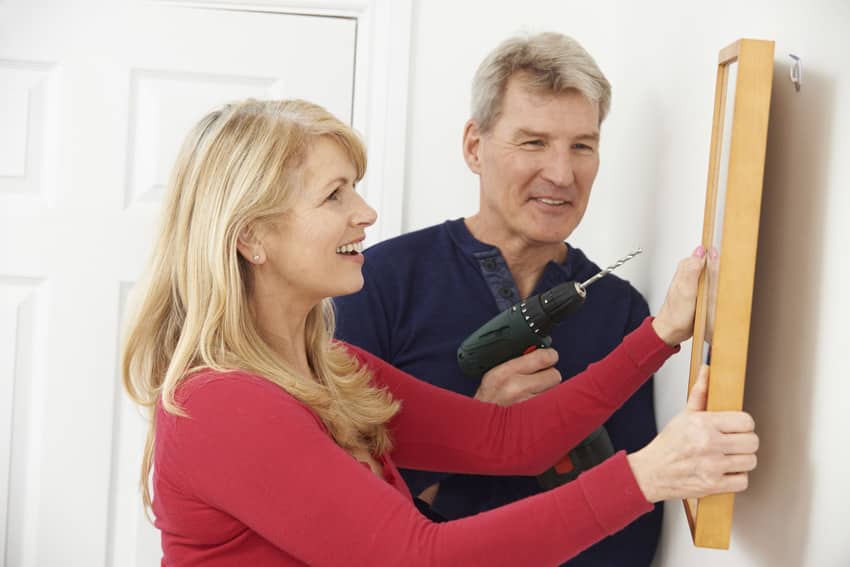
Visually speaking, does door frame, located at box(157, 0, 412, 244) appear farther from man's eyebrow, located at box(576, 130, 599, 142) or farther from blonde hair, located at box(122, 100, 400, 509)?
blonde hair, located at box(122, 100, 400, 509)

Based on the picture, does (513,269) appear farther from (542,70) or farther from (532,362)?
(542,70)

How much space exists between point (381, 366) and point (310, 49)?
3.27ft

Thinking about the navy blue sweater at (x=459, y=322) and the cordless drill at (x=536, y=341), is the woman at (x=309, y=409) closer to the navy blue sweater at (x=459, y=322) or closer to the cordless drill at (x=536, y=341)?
the cordless drill at (x=536, y=341)

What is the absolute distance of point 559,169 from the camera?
1.67 meters

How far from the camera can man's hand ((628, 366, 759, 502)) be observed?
3.15 feet

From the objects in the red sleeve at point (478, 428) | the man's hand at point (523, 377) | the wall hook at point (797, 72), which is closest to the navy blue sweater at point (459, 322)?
the man's hand at point (523, 377)

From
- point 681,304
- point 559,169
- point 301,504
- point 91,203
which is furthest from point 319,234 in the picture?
point 91,203

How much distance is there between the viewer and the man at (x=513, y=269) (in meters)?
1.68

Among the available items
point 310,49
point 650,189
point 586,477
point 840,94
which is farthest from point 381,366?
point 310,49

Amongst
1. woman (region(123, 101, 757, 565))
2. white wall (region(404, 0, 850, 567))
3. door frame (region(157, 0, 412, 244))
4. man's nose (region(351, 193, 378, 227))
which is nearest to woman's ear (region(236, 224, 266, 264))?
woman (region(123, 101, 757, 565))

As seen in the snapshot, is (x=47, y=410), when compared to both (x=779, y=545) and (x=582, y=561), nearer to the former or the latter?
(x=582, y=561)

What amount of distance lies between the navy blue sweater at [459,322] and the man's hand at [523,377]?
0.35ft

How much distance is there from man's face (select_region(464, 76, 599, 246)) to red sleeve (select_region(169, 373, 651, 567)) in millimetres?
737

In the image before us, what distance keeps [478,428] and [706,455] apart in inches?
22.1
